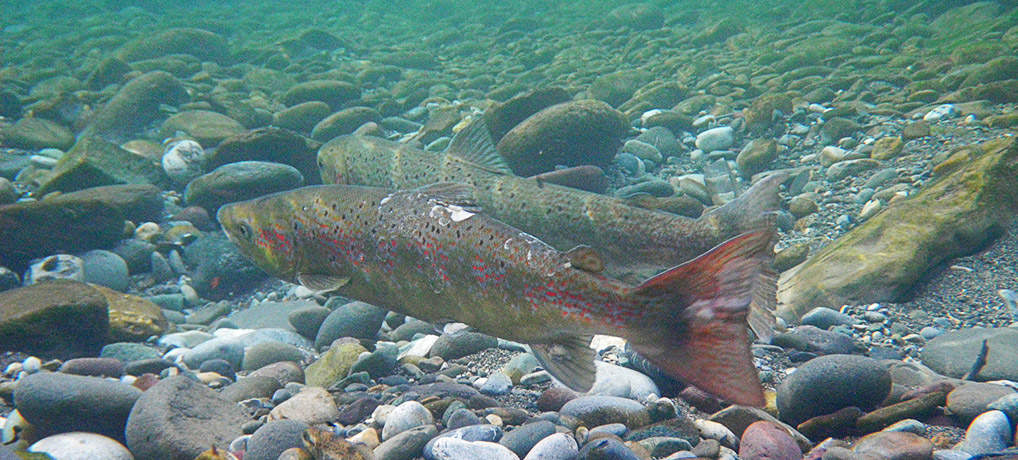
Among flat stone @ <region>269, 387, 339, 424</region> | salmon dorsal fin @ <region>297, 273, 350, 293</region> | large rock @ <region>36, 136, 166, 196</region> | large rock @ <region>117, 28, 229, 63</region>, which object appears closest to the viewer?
flat stone @ <region>269, 387, 339, 424</region>

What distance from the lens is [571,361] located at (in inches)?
94.7

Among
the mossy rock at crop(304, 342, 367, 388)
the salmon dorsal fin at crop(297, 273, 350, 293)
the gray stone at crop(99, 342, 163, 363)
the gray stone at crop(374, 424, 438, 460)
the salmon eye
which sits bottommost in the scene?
the gray stone at crop(99, 342, 163, 363)

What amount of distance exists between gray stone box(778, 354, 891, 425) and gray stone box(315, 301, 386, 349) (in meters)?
3.28

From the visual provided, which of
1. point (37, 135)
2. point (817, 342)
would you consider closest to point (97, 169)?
point (37, 135)

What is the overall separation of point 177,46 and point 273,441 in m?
19.8

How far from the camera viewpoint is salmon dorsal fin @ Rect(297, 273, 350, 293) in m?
3.03

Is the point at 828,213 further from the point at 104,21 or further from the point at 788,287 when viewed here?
the point at 104,21

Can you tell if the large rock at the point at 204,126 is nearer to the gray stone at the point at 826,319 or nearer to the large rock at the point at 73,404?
the large rock at the point at 73,404

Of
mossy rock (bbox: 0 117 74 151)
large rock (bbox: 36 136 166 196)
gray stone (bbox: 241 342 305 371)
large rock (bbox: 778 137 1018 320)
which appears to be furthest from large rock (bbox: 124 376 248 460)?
mossy rock (bbox: 0 117 74 151)

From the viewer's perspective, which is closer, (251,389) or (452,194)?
(452,194)

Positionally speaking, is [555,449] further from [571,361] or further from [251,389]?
[251,389]

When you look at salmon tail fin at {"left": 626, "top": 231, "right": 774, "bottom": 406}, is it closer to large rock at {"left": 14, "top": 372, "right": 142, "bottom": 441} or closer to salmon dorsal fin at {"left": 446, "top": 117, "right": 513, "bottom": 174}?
large rock at {"left": 14, "top": 372, "right": 142, "bottom": 441}

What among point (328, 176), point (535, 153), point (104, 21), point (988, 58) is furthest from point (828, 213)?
point (104, 21)

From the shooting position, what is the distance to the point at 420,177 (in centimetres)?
598
